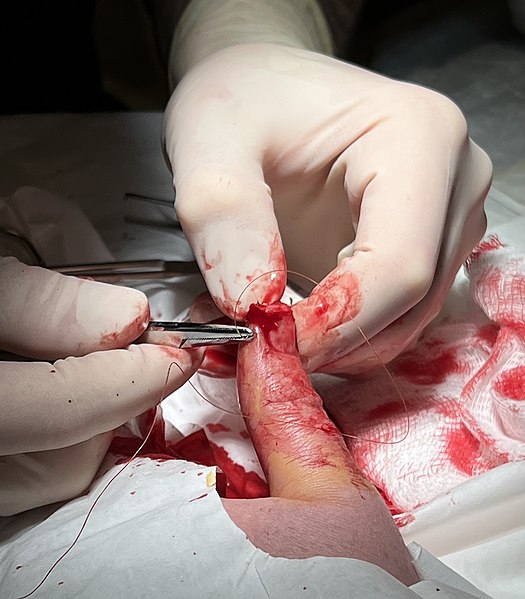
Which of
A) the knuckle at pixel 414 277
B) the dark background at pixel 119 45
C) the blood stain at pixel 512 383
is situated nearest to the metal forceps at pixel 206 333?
the knuckle at pixel 414 277

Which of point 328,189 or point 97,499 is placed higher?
point 328,189

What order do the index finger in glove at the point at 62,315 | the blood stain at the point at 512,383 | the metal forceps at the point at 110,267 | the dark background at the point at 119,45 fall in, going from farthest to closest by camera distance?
the dark background at the point at 119,45
the metal forceps at the point at 110,267
the blood stain at the point at 512,383
the index finger in glove at the point at 62,315

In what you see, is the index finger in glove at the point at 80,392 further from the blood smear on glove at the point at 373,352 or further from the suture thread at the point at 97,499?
the blood smear on glove at the point at 373,352

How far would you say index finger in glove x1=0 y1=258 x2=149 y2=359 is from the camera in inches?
33.1

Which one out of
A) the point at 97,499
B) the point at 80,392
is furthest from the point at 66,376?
the point at 97,499

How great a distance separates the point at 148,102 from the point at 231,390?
3.35 feet

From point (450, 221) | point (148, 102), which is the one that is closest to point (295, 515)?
point (450, 221)

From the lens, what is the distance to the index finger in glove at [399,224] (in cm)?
87

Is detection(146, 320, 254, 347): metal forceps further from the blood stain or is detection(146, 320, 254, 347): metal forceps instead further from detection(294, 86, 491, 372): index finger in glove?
the blood stain

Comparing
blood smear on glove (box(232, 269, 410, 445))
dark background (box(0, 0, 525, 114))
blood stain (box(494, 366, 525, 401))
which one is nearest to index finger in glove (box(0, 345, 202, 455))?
blood smear on glove (box(232, 269, 410, 445))

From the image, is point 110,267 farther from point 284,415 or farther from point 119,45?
point 119,45

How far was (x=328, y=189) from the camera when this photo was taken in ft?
3.40

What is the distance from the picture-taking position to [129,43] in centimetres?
178

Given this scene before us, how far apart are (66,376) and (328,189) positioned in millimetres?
431
